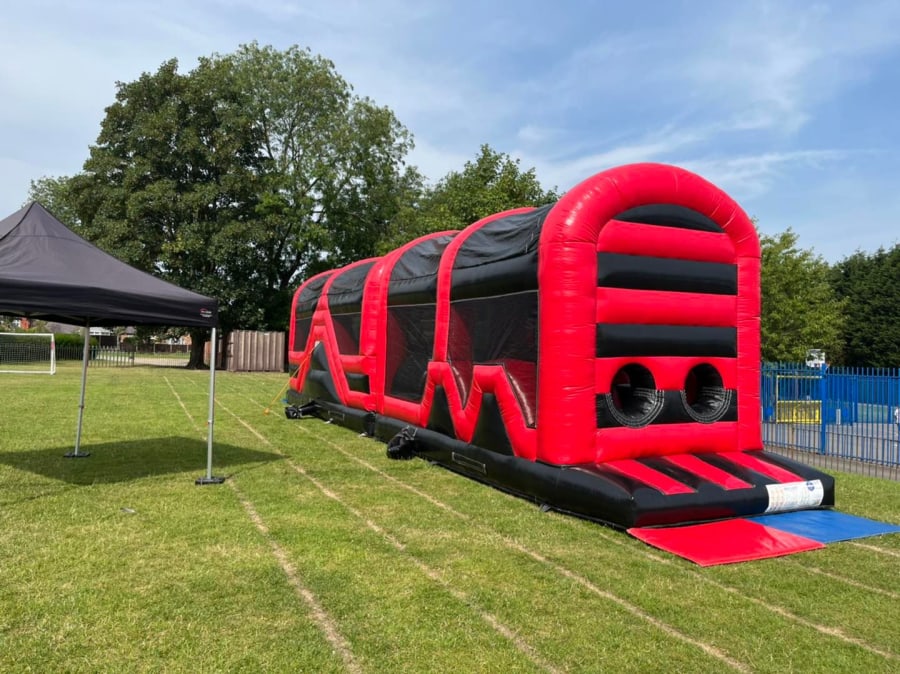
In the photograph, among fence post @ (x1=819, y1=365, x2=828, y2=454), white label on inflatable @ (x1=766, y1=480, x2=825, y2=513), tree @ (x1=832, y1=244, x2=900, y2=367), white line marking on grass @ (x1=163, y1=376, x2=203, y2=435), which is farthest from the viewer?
tree @ (x1=832, y1=244, x2=900, y2=367)

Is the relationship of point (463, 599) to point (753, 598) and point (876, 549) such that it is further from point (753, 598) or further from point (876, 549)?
point (876, 549)

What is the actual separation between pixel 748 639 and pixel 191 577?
11.2 ft

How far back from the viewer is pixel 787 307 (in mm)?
23422

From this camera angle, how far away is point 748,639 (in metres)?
3.73

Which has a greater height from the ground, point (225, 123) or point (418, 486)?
point (225, 123)

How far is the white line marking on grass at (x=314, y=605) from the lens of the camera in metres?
3.48

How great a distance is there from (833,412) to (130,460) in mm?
10319

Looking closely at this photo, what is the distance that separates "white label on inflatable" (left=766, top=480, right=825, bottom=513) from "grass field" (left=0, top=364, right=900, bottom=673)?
0.60 metres

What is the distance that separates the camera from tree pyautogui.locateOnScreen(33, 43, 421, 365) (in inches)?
1162

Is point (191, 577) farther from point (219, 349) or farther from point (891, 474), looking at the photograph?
point (219, 349)

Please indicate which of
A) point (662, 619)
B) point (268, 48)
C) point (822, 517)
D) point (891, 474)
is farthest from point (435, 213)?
point (662, 619)

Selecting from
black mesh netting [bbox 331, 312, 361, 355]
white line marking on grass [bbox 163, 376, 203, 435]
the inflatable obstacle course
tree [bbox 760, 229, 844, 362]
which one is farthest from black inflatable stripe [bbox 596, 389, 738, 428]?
tree [bbox 760, 229, 844, 362]

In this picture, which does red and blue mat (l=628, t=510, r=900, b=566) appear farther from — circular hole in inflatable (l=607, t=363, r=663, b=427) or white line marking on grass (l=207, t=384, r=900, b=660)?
circular hole in inflatable (l=607, t=363, r=663, b=427)

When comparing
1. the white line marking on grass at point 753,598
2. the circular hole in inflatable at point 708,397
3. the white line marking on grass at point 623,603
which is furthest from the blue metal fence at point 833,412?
the white line marking on grass at point 623,603
